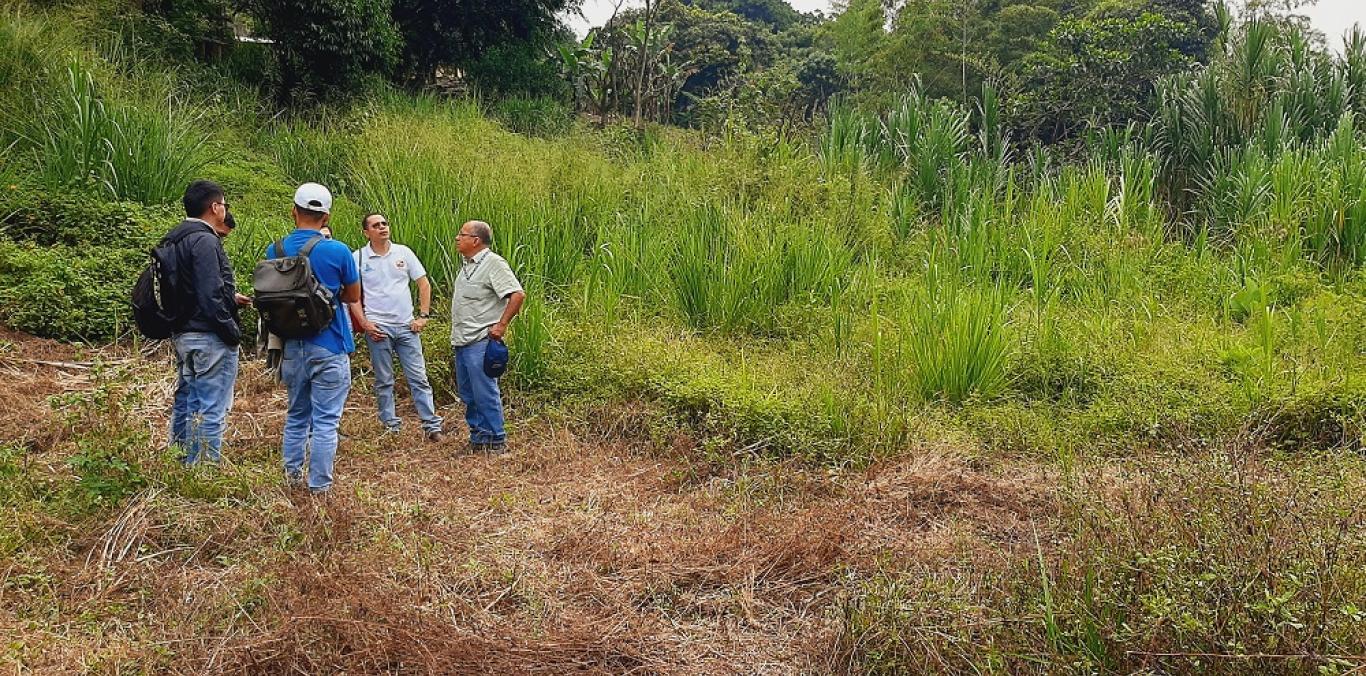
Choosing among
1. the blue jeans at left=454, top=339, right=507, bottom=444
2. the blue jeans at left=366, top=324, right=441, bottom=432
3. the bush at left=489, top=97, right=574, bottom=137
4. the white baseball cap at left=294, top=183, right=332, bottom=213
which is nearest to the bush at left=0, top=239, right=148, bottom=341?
the blue jeans at left=366, top=324, right=441, bottom=432

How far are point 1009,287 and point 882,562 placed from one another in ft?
15.0

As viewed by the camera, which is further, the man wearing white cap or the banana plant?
the banana plant

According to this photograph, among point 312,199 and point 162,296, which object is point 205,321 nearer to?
point 162,296

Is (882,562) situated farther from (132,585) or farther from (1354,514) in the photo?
(132,585)

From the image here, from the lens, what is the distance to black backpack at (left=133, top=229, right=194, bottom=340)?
4090 mm

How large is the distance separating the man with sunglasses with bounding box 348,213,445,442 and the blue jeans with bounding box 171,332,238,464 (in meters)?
1.05

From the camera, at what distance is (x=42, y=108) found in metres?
8.11

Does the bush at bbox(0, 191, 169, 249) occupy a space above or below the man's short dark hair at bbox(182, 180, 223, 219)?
below

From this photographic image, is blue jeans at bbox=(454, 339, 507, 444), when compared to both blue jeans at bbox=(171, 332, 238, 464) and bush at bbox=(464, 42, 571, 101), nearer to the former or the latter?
blue jeans at bbox=(171, 332, 238, 464)

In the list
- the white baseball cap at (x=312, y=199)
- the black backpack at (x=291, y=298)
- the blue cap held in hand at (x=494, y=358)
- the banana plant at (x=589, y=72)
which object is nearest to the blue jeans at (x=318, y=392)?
the black backpack at (x=291, y=298)

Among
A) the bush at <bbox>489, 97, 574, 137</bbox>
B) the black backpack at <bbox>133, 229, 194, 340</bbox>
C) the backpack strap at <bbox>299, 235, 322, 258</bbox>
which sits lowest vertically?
the black backpack at <bbox>133, 229, 194, 340</bbox>

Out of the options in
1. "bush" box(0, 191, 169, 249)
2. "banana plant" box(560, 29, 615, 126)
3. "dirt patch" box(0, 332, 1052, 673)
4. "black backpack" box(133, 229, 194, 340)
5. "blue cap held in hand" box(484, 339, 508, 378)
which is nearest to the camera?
"dirt patch" box(0, 332, 1052, 673)

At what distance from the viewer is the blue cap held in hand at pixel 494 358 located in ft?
16.4

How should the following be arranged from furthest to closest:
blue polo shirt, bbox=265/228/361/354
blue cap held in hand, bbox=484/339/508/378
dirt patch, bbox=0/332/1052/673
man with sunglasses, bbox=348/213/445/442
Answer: man with sunglasses, bbox=348/213/445/442 → blue cap held in hand, bbox=484/339/508/378 → blue polo shirt, bbox=265/228/361/354 → dirt patch, bbox=0/332/1052/673
